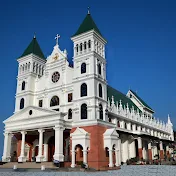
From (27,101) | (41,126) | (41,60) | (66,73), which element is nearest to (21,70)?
(41,60)

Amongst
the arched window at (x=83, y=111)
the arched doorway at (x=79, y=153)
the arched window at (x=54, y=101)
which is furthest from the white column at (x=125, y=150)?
the arched window at (x=54, y=101)

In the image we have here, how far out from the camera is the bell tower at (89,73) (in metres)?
36.3

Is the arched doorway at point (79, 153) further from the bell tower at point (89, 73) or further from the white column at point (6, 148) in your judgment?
the white column at point (6, 148)

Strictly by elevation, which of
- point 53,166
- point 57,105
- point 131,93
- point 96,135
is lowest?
point 53,166

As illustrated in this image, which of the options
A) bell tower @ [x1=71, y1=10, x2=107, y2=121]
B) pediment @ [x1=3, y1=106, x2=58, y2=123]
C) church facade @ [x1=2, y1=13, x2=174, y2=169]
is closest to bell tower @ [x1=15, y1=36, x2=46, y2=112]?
church facade @ [x1=2, y1=13, x2=174, y2=169]

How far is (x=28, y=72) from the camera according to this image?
46531mm

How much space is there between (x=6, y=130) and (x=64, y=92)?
41.9 ft

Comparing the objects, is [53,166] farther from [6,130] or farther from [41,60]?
[41,60]

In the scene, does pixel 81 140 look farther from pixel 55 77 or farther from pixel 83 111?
pixel 55 77

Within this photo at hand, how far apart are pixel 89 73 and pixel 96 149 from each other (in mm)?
12219

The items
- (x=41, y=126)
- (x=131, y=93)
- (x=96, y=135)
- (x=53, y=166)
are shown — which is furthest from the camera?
(x=131, y=93)

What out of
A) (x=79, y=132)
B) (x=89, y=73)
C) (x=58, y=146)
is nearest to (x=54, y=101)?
(x=89, y=73)

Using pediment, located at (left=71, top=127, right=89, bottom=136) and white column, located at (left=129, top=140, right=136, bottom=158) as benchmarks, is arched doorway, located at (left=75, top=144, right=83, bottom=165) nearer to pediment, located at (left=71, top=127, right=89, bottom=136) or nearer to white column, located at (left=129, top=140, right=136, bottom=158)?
pediment, located at (left=71, top=127, right=89, bottom=136)

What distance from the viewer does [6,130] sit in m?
41.5
